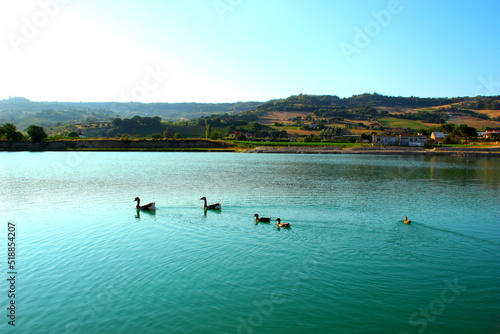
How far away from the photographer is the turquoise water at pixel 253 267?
7.98m

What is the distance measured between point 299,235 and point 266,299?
587 cm

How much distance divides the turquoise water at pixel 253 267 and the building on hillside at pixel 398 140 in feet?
293

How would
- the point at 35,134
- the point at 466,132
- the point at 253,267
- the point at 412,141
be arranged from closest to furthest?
the point at 253,267
the point at 35,134
the point at 466,132
the point at 412,141

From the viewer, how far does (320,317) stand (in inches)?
319

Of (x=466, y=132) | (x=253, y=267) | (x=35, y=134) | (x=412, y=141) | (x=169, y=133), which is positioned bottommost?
(x=253, y=267)

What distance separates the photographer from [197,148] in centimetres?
9662

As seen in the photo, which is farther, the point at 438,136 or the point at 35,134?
the point at 438,136

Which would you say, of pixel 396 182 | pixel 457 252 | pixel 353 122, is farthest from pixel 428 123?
pixel 457 252

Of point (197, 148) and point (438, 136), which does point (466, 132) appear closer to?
→ point (438, 136)

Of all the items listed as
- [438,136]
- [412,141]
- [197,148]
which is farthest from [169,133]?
[438,136]

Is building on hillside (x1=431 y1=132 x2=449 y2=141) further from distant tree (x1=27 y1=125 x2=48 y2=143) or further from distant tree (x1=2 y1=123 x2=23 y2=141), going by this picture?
distant tree (x1=2 y1=123 x2=23 y2=141)

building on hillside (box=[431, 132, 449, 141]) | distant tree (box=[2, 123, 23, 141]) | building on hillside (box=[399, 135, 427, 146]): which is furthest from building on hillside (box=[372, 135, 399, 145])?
distant tree (box=[2, 123, 23, 141])

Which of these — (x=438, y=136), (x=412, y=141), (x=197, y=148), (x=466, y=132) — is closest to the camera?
(x=197, y=148)

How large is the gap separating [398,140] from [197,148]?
6815 cm
